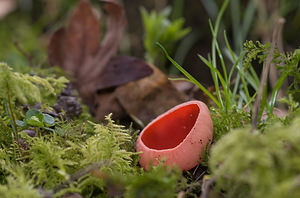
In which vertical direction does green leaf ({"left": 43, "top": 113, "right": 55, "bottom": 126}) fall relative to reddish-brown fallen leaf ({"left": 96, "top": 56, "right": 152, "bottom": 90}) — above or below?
above

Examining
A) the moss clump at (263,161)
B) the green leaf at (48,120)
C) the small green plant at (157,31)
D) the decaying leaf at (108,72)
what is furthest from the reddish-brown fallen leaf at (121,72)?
the moss clump at (263,161)

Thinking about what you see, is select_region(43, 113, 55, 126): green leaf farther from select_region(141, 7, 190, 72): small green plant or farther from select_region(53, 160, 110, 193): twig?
select_region(141, 7, 190, 72): small green plant

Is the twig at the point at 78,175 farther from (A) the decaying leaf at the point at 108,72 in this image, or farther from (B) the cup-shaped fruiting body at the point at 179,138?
(A) the decaying leaf at the point at 108,72

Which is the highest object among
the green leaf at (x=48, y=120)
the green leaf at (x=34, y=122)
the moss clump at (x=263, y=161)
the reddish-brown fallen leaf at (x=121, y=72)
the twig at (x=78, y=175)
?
the moss clump at (x=263, y=161)

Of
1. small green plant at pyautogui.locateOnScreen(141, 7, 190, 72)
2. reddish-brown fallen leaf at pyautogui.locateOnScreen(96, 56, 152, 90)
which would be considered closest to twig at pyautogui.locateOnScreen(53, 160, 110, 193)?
reddish-brown fallen leaf at pyautogui.locateOnScreen(96, 56, 152, 90)

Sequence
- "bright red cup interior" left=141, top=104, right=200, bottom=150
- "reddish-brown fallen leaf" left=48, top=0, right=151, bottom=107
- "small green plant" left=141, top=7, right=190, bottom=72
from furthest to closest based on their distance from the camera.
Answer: "small green plant" left=141, top=7, right=190, bottom=72 < "reddish-brown fallen leaf" left=48, top=0, right=151, bottom=107 < "bright red cup interior" left=141, top=104, right=200, bottom=150

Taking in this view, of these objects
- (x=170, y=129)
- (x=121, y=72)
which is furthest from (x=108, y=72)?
(x=170, y=129)
